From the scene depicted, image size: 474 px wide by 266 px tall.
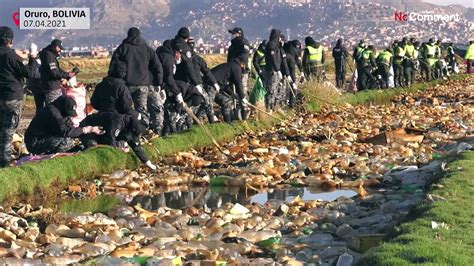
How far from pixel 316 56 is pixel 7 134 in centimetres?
1659

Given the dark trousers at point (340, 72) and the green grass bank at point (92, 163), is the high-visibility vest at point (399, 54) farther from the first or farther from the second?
the green grass bank at point (92, 163)

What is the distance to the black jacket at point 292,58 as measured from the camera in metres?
24.3

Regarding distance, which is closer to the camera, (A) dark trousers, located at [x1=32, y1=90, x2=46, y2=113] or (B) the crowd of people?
(B) the crowd of people

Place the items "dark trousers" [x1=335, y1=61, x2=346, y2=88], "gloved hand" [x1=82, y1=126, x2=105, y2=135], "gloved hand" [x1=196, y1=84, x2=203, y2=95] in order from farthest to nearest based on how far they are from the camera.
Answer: "dark trousers" [x1=335, y1=61, x2=346, y2=88], "gloved hand" [x1=196, y1=84, x2=203, y2=95], "gloved hand" [x1=82, y1=126, x2=105, y2=135]

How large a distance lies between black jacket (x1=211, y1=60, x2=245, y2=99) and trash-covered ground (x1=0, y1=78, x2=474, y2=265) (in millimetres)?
1052

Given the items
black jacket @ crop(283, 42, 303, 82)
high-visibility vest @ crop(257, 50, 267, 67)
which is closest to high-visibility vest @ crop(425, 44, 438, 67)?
black jacket @ crop(283, 42, 303, 82)

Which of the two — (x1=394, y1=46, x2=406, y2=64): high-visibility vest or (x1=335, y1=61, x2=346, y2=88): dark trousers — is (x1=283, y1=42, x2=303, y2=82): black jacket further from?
(x1=394, y1=46, x2=406, y2=64): high-visibility vest

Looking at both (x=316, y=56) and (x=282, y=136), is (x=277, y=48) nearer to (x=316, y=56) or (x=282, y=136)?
(x=282, y=136)

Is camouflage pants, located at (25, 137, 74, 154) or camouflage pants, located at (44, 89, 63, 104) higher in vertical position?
camouflage pants, located at (44, 89, 63, 104)

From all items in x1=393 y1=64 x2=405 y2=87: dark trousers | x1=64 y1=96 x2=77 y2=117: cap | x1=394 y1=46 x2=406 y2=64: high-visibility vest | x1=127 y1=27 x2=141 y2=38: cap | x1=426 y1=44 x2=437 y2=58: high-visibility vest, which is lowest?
x1=393 y1=64 x2=405 y2=87: dark trousers

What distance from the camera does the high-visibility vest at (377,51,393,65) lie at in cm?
3403

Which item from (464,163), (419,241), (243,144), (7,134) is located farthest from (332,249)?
(243,144)

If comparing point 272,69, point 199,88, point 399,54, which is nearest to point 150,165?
point 199,88

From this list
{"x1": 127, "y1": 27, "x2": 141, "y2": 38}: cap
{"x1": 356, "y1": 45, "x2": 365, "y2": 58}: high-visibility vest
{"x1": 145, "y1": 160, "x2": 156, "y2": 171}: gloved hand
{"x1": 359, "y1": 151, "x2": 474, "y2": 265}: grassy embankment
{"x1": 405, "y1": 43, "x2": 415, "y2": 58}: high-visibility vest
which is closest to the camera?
{"x1": 359, "y1": 151, "x2": 474, "y2": 265}: grassy embankment
